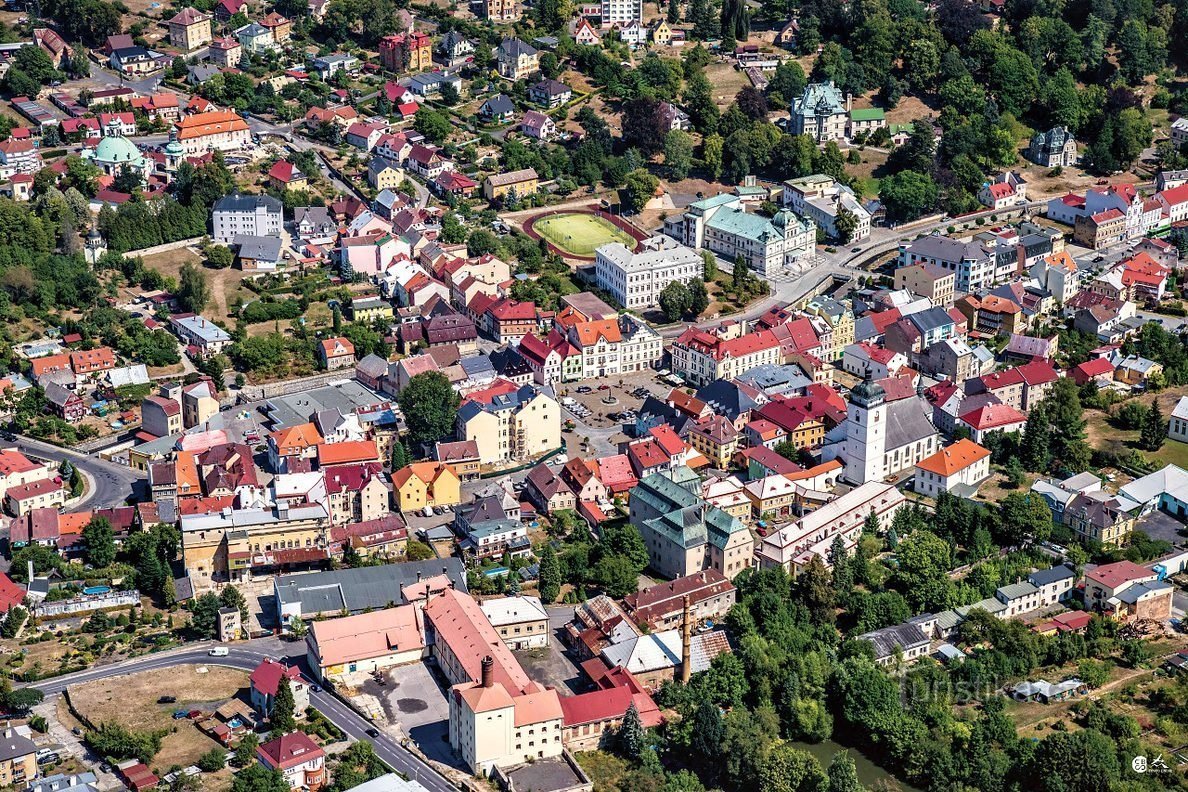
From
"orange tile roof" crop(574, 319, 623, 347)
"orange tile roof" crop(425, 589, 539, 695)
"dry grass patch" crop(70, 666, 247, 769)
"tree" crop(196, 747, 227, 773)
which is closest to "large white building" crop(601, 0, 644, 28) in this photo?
"orange tile roof" crop(574, 319, 623, 347)

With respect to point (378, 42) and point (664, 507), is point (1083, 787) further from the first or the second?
point (378, 42)

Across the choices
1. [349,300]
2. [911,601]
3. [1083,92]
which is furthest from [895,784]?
[1083,92]

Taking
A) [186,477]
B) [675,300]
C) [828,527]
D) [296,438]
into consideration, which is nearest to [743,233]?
[675,300]

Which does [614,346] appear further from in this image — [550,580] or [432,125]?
[432,125]

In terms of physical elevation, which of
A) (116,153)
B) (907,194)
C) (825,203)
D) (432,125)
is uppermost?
(116,153)

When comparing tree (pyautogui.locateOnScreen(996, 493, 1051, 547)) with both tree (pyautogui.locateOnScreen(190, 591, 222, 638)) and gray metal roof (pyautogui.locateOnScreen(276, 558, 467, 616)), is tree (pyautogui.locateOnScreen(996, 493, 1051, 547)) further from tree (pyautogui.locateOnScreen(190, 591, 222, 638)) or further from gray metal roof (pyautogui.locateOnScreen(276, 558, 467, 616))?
tree (pyautogui.locateOnScreen(190, 591, 222, 638))
